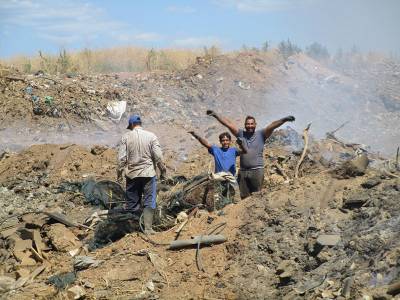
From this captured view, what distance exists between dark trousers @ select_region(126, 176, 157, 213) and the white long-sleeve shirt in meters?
0.11

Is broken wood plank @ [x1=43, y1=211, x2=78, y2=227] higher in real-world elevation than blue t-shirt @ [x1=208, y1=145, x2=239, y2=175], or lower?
lower

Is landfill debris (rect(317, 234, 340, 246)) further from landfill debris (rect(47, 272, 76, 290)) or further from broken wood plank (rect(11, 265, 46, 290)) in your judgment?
broken wood plank (rect(11, 265, 46, 290))

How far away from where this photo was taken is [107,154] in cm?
1038

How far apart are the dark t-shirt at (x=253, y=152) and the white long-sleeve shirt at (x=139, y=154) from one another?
108cm

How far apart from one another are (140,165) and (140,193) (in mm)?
420

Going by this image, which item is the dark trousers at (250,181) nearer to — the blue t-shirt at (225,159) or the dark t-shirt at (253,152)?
the dark t-shirt at (253,152)

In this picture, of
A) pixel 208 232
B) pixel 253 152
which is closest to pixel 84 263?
pixel 208 232

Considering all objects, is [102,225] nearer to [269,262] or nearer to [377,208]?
[269,262]

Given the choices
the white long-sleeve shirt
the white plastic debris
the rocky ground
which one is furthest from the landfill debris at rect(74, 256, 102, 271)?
the white plastic debris

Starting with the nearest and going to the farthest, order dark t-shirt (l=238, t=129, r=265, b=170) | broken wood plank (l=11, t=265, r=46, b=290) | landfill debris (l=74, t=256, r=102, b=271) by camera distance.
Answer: broken wood plank (l=11, t=265, r=46, b=290)
landfill debris (l=74, t=256, r=102, b=271)
dark t-shirt (l=238, t=129, r=265, b=170)

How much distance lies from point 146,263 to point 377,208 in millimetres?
2422

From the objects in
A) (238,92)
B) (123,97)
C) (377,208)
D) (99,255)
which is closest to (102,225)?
(99,255)

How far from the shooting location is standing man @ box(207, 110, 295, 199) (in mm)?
6594

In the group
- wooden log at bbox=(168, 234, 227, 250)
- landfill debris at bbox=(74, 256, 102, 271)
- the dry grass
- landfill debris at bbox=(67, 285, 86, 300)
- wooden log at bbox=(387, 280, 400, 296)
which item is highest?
the dry grass
